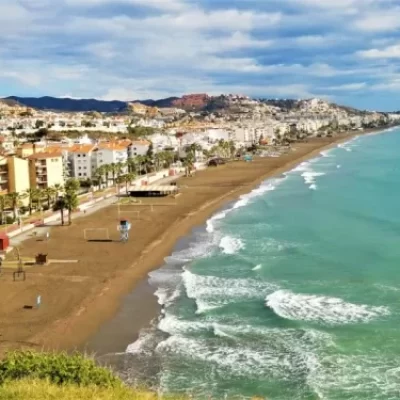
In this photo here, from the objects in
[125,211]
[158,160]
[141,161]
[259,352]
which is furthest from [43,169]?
[259,352]

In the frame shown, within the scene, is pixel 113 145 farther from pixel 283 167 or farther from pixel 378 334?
pixel 378 334

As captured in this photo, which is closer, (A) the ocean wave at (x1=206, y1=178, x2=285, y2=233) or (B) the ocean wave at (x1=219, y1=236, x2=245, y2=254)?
(B) the ocean wave at (x1=219, y1=236, x2=245, y2=254)

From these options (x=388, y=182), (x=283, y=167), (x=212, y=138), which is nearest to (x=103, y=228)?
(x=388, y=182)

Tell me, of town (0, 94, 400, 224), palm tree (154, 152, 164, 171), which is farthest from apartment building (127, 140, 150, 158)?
palm tree (154, 152, 164, 171)

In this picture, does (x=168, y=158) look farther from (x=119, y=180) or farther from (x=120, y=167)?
(x=119, y=180)

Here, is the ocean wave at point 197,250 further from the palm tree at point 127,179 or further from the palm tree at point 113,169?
the palm tree at point 113,169

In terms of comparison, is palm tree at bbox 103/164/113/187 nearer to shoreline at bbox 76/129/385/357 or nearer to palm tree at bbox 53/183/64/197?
palm tree at bbox 53/183/64/197
